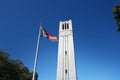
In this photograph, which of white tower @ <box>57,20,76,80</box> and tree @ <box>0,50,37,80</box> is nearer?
tree @ <box>0,50,37,80</box>

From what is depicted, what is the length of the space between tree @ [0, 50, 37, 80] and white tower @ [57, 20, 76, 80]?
806 cm

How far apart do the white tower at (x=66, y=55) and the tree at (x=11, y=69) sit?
8.06m

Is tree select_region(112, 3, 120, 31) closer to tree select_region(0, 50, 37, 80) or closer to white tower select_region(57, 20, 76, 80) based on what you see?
white tower select_region(57, 20, 76, 80)

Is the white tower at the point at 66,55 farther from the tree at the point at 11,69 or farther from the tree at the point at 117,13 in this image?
the tree at the point at 117,13

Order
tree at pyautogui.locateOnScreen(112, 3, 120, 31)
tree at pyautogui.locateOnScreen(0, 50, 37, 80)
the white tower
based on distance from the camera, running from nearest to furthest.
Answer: tree at pyautogui.locateOnScreen(112, 3, 120, 31), tree at pyautogui.locateOnScreen(0, 50, 37, 80), the white tower

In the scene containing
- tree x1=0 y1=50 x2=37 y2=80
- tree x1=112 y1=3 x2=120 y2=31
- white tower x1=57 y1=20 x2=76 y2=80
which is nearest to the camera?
tree x1=112 y1=3 x2=120 y2=31

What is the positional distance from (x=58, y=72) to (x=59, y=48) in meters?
7.12

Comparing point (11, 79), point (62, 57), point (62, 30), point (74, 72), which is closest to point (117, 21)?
point (74, 72)

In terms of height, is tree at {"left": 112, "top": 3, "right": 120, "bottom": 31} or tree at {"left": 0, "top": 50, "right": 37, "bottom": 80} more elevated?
tree at {"left": 112, "top": 3, "right": 120, "bottom": 31}

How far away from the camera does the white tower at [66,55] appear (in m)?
37.4

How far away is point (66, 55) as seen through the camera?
135 feet

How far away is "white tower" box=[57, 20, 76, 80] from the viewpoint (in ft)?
123

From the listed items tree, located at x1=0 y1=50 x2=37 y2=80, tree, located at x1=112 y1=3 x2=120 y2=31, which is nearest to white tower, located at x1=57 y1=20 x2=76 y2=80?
tree, located at x1=0 y1=50 x2=37 y2=80

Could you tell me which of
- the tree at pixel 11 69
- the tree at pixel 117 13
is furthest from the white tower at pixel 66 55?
the tree at pixel 117 13
